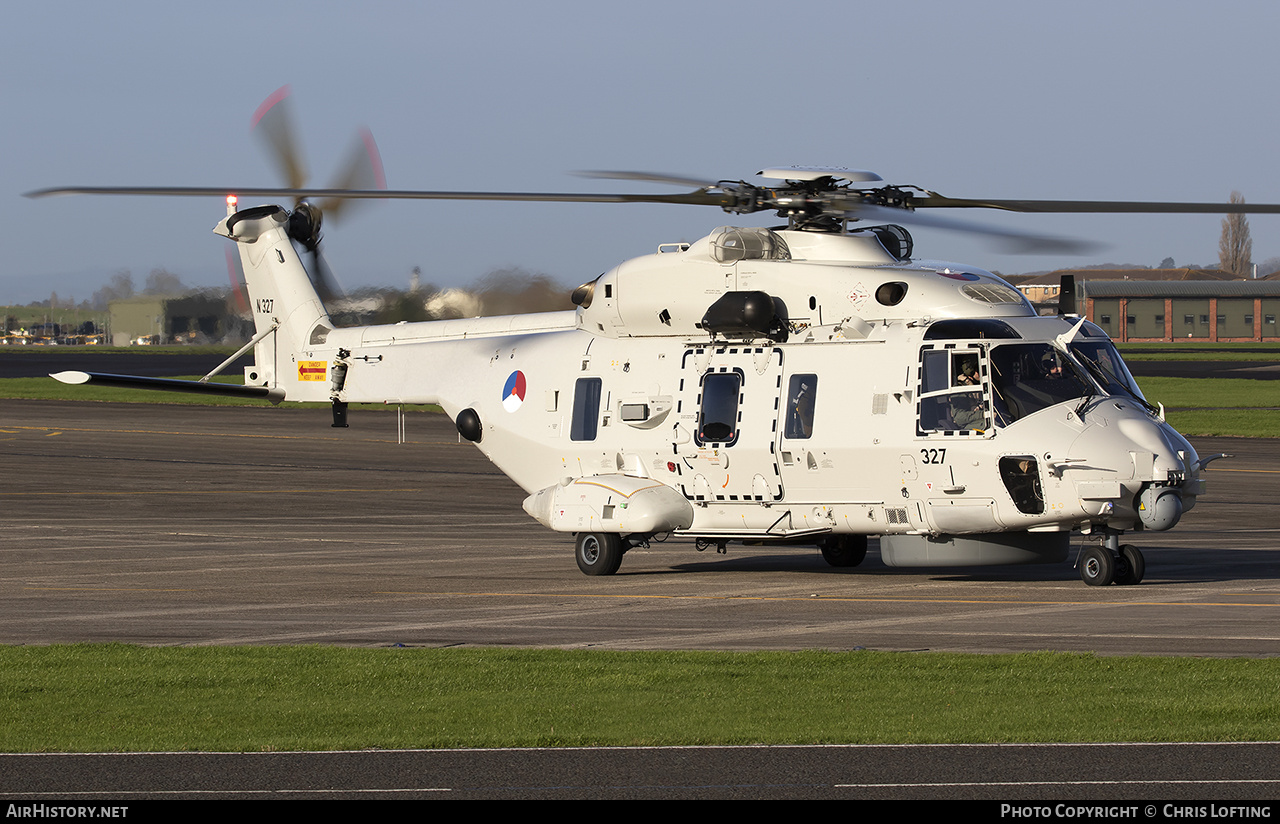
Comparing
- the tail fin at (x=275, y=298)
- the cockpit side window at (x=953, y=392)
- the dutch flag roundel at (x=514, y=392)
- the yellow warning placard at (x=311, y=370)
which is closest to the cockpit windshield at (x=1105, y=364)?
the cockpit side window at (x=953, y=392)

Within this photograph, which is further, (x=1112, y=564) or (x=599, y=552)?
(x=599, y=552)

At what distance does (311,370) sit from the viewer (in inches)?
996

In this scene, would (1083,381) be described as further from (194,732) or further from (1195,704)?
(194,732)

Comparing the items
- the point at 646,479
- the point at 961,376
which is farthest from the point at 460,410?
the point at 961,376

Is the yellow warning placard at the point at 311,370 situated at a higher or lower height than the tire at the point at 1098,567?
higher

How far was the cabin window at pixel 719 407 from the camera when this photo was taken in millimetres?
19828

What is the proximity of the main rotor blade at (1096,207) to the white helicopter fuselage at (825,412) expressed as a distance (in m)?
1.01

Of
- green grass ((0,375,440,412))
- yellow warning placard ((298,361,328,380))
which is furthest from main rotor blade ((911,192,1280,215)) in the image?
green grass ((0,375,440,412))

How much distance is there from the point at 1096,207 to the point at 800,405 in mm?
4319

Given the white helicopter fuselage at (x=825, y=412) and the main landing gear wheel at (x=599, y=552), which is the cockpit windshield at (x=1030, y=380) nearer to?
the white helicopter fuselage at (x=825, y=412)

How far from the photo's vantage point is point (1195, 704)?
11211mm

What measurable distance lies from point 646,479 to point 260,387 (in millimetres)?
8447

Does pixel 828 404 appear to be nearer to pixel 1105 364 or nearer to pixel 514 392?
pixel 1105 364

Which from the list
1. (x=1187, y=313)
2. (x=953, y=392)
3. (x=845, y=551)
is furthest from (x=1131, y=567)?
(x=1187, y=313)
